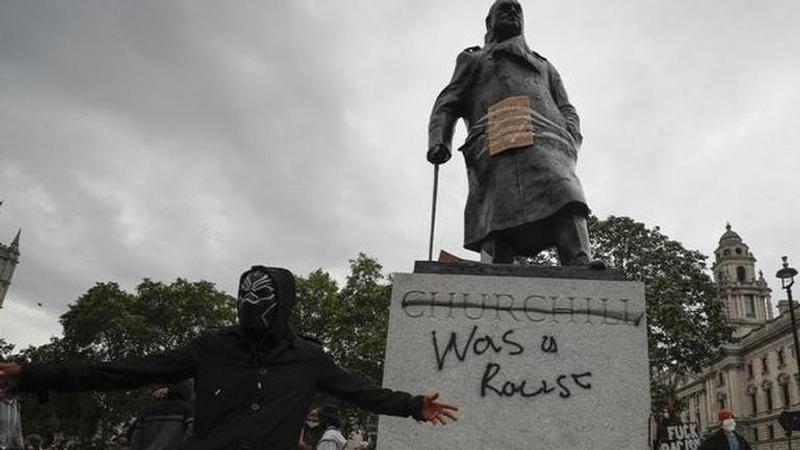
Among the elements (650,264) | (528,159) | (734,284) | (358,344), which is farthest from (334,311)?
(734,284)

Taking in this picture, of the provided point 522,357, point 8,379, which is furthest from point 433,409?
point 522,357

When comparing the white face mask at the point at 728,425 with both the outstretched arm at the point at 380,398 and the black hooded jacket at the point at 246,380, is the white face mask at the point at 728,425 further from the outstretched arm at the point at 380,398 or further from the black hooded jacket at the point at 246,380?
the black hooded jacket at the point at 246,380

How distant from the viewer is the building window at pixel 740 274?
83125mm

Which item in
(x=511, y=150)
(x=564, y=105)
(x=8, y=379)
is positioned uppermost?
(x=564, y=105)

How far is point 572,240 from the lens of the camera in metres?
5.18

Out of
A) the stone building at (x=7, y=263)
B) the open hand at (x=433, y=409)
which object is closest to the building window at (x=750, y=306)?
the open hand at (x=433, y=409)

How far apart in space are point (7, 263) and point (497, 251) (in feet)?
357

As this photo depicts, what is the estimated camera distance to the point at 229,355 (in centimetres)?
272

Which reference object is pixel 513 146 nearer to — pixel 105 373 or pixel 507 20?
pixel 507 20

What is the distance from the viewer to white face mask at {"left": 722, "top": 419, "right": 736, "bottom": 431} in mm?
7242

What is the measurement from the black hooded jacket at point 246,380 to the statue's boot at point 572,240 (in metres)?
2.79

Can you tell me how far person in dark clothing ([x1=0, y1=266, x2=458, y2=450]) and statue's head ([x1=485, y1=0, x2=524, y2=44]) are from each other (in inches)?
171

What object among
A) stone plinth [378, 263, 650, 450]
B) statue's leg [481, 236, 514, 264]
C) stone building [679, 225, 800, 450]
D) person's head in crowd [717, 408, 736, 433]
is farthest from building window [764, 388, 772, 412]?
stone plinth [378, 263, 650, 450]

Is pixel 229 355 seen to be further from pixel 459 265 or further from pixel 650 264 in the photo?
pixel 650 264
